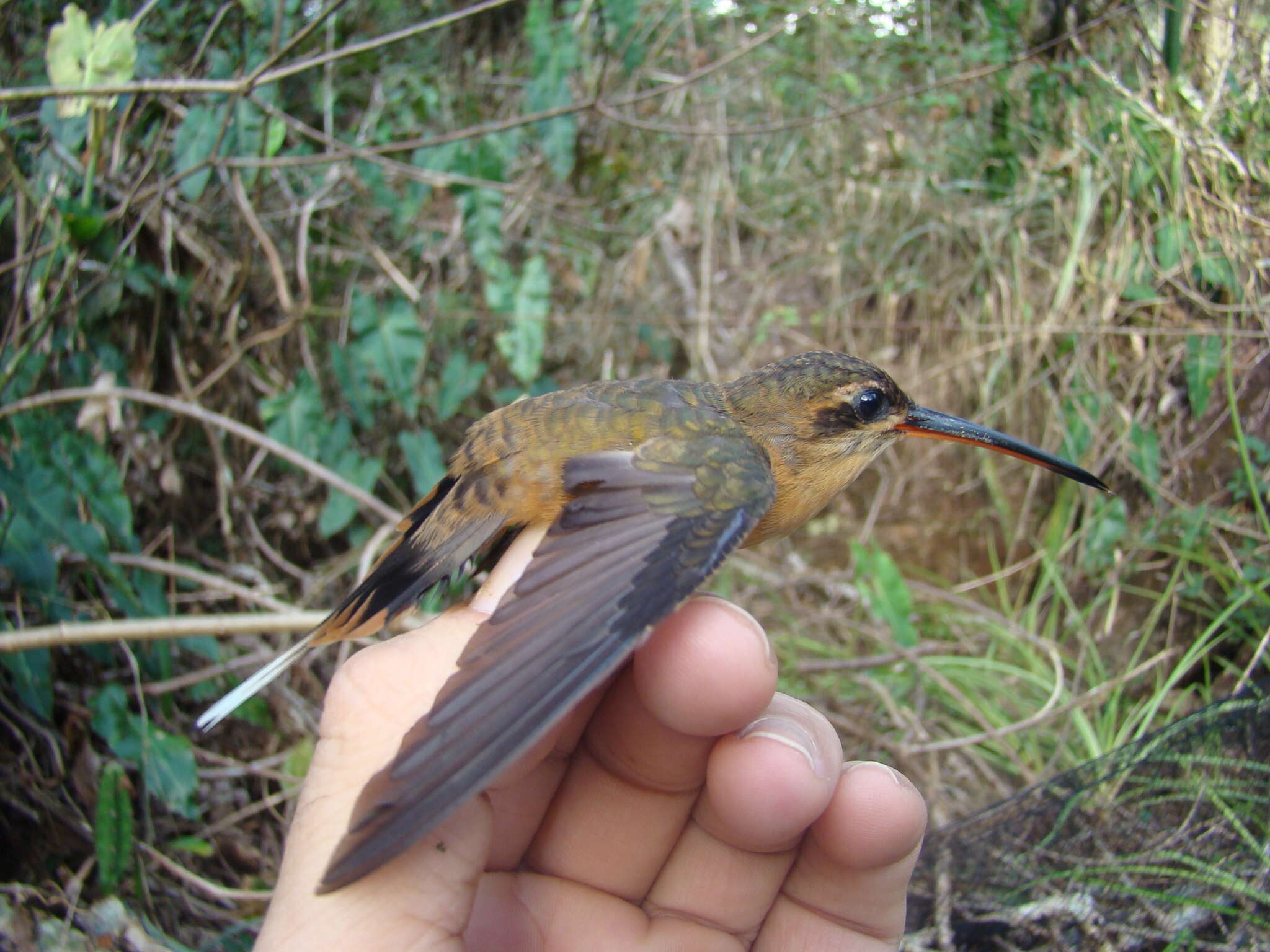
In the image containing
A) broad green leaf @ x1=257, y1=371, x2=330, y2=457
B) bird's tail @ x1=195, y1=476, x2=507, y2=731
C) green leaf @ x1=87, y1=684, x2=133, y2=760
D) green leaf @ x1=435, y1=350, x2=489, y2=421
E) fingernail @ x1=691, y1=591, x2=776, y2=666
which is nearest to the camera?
fingernail @ x1=691, y1=591, x2=776, y2=666

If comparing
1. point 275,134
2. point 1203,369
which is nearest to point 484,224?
point 275,134

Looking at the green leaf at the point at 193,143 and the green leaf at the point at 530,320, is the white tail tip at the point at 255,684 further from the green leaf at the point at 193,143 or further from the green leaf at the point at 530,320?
the green leaf at the point at 193,143

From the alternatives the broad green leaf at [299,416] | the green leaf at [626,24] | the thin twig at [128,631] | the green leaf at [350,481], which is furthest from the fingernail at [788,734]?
the green leaf at [626,24]

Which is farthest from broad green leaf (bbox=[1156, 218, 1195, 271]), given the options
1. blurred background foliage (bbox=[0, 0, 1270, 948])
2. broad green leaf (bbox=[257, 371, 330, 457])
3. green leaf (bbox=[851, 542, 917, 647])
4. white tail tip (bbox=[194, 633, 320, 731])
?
white tail tip (bbox=[194, 633, 320, 731])

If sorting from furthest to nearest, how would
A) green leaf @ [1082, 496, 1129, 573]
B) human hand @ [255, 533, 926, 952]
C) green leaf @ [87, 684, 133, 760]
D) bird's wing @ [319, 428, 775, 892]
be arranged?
green leaf @ [1082, 496, 1129, 573] → green leaf @ [87, 684, 133, 760] → human hand @ [255, 533, 926, 952] → bird's wing @ [319, 428, 775, 892]

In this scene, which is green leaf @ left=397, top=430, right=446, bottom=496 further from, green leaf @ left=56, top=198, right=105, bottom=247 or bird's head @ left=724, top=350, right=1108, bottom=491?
bird's head @ left=724, top=350, right=1108, bottom=491

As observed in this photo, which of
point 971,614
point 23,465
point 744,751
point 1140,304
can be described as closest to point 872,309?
point 1140,304

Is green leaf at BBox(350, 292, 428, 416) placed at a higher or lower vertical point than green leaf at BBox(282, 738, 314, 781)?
higher
